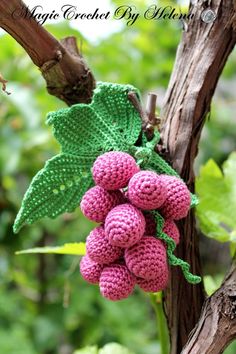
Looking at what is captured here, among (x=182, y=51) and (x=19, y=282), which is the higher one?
(x=182, y=51)

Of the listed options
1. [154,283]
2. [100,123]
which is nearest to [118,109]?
[100,123]

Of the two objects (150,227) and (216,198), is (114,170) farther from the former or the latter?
(216,198)

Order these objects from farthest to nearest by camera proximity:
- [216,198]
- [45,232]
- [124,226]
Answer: [45,232] < [216,198] < [124,226]

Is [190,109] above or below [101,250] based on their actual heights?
above

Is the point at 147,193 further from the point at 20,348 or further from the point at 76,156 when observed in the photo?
the point at 20,348

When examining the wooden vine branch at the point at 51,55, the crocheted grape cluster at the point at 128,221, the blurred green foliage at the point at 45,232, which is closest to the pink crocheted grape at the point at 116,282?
the crocheted grape cluster at the point at 128,221

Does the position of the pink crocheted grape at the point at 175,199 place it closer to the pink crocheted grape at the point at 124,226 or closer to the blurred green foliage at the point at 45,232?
the pink crocheted grape at the point at 124,226

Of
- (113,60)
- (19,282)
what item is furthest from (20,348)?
(113,60)
